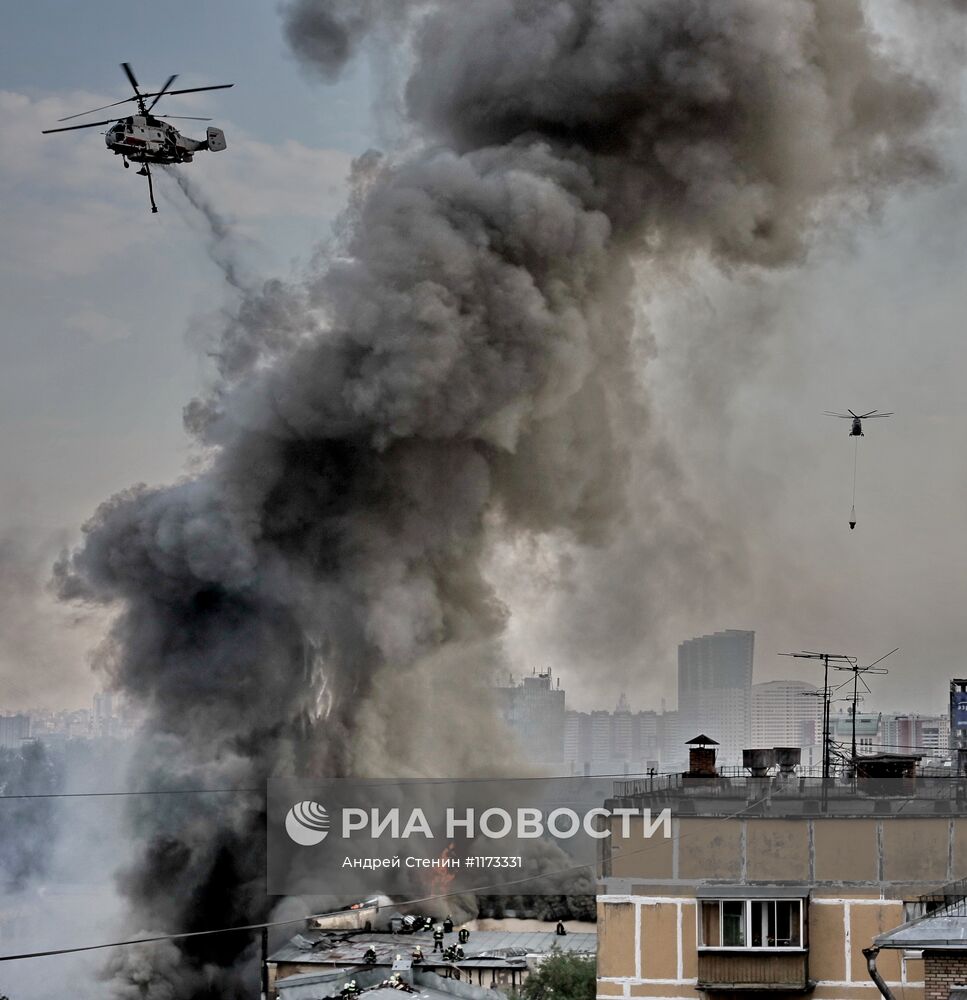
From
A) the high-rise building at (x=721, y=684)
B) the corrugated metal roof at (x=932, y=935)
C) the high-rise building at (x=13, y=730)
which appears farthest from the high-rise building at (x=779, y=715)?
the corrugated metal roof at (x=932, y=935)

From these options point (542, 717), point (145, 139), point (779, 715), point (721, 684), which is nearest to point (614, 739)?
point (779, 715)

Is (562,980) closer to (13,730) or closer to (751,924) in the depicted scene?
(751,924)

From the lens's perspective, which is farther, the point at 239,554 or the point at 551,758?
the point at 551,758

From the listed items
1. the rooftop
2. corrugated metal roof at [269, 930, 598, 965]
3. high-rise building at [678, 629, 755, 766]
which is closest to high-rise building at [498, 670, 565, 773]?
high-rise building at [678, 629, 755, 766]

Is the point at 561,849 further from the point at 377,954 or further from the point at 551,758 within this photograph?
the point at 551,758

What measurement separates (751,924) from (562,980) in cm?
793

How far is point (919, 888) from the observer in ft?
51.4

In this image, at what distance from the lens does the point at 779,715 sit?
94625mm

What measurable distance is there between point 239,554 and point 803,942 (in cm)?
1918

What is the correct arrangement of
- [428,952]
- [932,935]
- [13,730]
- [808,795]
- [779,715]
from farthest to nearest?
[779,715] → [13,730] → [428,952] → [808,795] → [932,935]

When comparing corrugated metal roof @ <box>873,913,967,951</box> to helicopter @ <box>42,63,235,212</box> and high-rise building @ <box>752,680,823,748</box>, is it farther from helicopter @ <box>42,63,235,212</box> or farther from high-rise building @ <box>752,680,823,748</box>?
high-rise building @ <box>752,680,823,748</box>

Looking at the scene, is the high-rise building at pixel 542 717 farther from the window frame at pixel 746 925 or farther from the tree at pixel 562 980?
the window frame at pixel 746 925

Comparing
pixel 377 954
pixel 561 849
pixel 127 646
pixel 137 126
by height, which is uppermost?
pixel 137 126

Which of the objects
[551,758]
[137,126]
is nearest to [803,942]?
[137,126]
